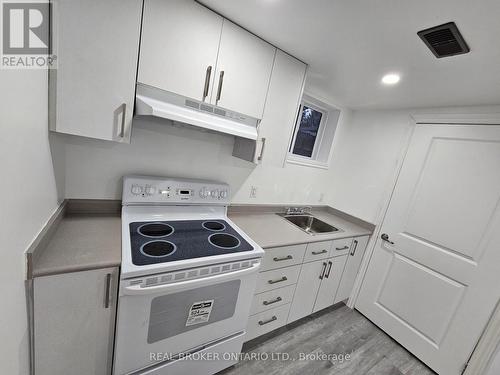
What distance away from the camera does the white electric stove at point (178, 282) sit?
0.99 metres

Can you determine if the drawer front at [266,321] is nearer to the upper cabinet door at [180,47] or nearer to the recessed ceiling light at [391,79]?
the upper cabinet door at [180,47]

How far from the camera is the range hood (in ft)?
3.45

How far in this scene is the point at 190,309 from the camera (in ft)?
3.67

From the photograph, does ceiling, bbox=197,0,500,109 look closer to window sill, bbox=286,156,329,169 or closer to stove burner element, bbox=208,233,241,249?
window sill, bbox=286,156,329,169

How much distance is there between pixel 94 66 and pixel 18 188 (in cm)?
61

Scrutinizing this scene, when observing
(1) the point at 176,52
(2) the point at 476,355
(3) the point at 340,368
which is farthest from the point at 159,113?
(2) the point at 476,355

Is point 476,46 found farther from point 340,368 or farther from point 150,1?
point 340,368

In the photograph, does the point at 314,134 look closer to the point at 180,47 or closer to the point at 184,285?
the point at 180,47

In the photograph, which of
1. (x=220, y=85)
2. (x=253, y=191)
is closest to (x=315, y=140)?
(x=253, y=191)

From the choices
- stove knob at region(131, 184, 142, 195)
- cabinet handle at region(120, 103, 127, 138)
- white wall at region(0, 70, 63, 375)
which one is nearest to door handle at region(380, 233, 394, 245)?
stove knob at region(131, 184, 142, 195)

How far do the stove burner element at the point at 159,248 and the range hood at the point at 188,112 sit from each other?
Answer: 683 mm

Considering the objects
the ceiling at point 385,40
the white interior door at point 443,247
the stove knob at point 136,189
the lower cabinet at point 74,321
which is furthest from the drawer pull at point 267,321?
the ceiling at point 385,40

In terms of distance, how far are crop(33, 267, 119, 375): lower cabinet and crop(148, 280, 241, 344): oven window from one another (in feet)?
0.66

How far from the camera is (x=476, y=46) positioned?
99cm
